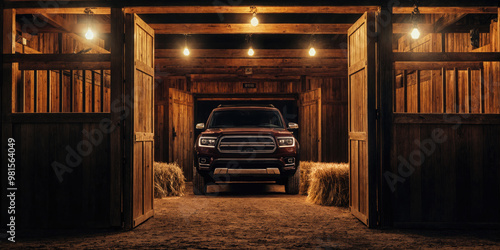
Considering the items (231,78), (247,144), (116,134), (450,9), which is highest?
(231,78)

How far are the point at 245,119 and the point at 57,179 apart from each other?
177 inches

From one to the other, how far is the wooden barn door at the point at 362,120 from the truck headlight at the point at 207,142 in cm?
277

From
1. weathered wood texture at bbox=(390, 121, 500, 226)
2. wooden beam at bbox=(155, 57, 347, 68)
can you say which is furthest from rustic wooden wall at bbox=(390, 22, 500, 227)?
wooden beam at bbox=(155, 57, 347, 68)

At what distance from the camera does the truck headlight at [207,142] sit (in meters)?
8.25

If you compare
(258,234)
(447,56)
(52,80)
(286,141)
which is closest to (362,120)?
(447,56)

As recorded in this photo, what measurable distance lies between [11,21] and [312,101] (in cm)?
848

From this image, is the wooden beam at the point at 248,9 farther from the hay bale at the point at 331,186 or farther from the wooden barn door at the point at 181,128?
the wooden barn door at the point at 181,128

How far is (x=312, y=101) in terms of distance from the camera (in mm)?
12484

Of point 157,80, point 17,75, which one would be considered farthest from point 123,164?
point 157,80

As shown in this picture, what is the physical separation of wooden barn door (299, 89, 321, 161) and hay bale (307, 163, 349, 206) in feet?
14.4

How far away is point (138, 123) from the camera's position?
18.9 feet

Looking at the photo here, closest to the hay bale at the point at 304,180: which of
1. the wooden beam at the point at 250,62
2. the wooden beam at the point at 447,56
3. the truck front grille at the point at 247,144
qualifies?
the truck front grille at the point at 247,144

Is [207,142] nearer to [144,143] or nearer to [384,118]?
[144,143]

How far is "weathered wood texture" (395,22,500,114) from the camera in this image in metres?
5.85
